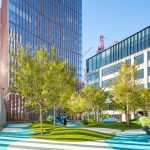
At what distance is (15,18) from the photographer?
365ft

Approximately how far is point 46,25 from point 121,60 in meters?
50.2

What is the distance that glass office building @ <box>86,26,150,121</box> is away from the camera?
79.9 m

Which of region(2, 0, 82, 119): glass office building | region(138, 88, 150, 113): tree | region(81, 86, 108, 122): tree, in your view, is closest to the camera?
region(138, 88, 150, 113): tree

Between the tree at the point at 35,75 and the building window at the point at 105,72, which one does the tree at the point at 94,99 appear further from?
the building window at the point at 105,72

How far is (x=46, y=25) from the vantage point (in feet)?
439

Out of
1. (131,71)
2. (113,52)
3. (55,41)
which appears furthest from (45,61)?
(55,41)

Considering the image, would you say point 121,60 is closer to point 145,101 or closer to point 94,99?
point 94,99

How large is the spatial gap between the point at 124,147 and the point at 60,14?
Result: 5098 inches

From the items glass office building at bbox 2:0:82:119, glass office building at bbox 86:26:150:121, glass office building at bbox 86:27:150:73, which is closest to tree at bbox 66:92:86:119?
glass office building at bbox 86:26:150:121

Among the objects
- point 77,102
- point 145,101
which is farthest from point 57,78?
point 77,102

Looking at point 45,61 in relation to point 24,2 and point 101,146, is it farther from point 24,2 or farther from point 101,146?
point 24,2

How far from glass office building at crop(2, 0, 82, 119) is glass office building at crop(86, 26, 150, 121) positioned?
2103 centimetres

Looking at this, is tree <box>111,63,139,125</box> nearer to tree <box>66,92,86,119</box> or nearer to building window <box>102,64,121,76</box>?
tree <box>66,92,86,119</box>

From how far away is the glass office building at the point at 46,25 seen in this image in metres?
110
